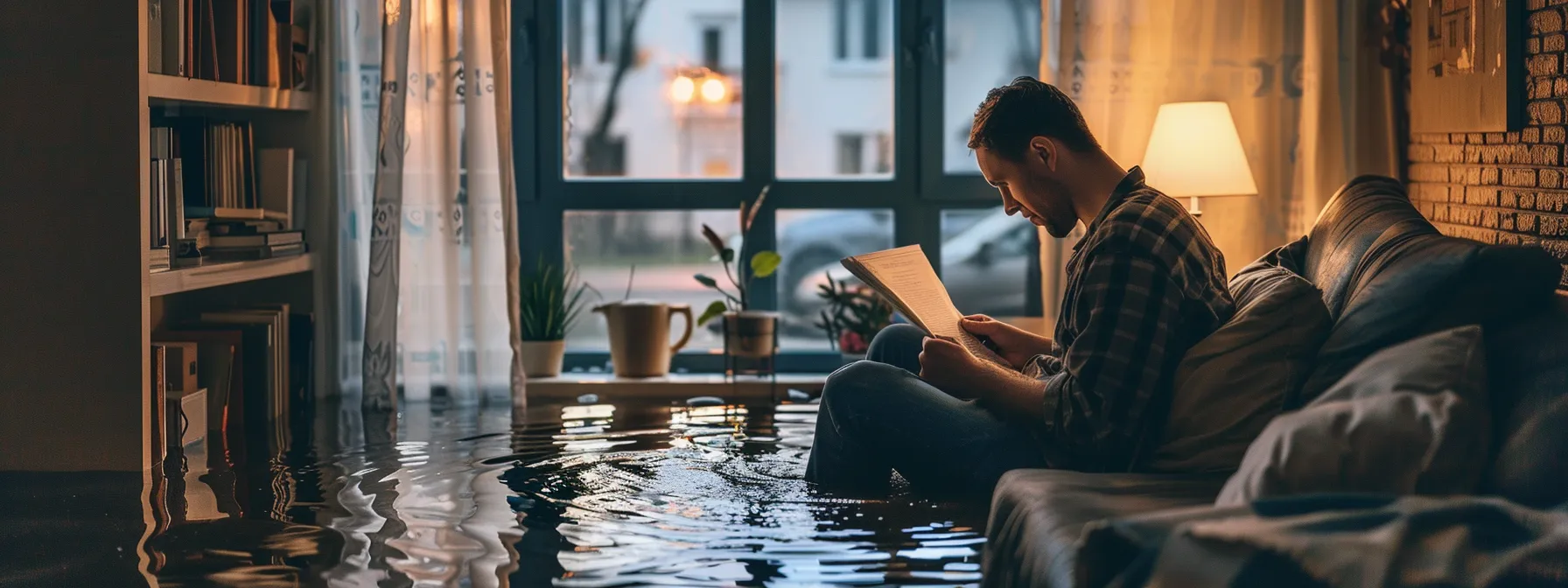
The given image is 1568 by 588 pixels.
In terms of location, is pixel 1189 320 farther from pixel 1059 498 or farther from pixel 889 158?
pixel 889 158

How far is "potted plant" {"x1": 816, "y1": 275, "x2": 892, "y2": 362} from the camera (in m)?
4.09

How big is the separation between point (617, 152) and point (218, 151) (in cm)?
127

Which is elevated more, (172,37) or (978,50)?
(978,50)

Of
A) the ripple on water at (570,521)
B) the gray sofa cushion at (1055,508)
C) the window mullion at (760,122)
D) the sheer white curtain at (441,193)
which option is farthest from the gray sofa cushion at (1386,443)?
the window mullion at (760,122)

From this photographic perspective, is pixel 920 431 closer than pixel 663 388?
Yes

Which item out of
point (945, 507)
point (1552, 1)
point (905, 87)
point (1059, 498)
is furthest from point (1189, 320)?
point (905, 87)

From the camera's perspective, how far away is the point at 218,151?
11.7 feet

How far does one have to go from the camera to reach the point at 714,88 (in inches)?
175

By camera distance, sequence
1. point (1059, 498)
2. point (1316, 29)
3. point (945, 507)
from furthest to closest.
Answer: point (1316, 29)
point (945, 507)
point (1059, 498)

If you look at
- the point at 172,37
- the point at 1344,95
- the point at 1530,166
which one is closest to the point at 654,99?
the point at 172,37

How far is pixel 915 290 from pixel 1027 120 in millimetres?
420

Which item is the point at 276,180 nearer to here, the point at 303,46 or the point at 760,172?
the point at 303,46

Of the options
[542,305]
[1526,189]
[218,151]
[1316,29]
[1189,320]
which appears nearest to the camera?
[1189,320]

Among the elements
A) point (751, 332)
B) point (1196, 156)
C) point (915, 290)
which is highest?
point (1196, 156)
